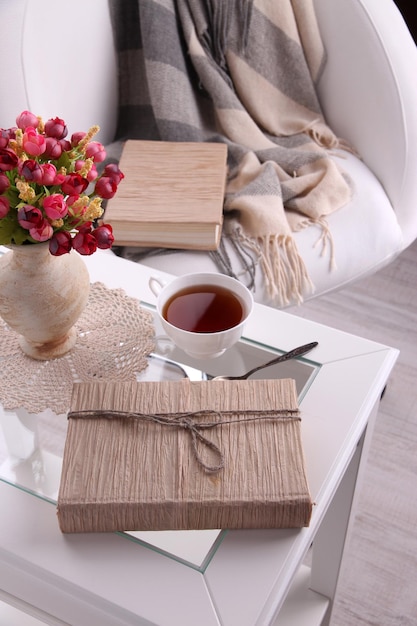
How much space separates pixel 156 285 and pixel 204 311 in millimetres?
123

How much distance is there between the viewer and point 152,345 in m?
0.90

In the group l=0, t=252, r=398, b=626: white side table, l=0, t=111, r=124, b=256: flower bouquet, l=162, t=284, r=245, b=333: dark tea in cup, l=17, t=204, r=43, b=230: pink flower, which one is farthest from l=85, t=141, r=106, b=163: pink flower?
l=0, t=252, r=398, b=626: white side table

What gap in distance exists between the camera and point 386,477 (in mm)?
1384

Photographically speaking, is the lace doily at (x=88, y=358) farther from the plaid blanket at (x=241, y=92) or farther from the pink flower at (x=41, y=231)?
the plaid blanket at (x=241, y=92)

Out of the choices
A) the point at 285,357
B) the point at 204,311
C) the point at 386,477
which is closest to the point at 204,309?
the point at 204,311

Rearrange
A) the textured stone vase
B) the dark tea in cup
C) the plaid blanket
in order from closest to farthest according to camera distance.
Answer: the textured stone vase, the dark tea in cup, the plaid blanket

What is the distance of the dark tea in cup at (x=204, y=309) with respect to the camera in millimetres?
875

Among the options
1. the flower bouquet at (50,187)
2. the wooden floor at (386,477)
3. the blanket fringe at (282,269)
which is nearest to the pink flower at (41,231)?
the flower bouquet at (50,187)

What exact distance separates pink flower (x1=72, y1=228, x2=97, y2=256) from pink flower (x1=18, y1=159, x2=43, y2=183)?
0.06 metres

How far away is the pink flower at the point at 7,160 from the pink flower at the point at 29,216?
41 millimetres

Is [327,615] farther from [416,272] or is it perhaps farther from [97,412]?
[416,272]

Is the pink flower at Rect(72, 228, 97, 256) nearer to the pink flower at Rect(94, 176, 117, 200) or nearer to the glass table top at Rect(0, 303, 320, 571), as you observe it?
Result: the pink flower at Rect(94, 176, 117, 200)

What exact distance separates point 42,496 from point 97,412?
0.10 m

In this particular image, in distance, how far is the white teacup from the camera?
2.82ft
